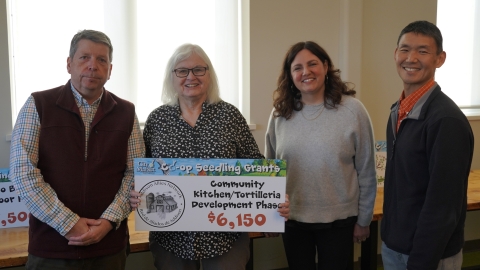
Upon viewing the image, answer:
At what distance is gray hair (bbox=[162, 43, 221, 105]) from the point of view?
1890 millimetres

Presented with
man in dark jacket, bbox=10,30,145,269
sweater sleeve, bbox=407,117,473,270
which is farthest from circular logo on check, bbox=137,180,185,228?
sweater sleeve, bbox=407,117,473,270

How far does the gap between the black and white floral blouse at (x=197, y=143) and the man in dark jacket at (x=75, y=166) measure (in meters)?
0.18

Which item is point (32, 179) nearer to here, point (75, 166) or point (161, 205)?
point (75, 166)

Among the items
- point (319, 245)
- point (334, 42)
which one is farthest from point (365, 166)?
point (334, 42)

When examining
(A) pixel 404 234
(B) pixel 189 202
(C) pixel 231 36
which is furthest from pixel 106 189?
(C) pixel 231 36

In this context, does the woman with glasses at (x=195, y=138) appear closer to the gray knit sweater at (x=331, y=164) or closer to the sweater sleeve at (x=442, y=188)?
the gray knit sweater at (x=331, y=164)

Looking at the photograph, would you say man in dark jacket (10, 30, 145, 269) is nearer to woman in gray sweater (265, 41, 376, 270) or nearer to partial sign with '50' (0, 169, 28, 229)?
partial sign with '50' (0, 169, 28, 229)

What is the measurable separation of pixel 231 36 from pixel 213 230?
6.05ft

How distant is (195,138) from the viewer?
184cm

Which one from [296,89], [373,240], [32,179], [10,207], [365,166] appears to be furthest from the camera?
[373,240]

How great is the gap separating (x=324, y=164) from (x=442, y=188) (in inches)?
22.3

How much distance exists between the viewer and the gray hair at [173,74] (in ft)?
6.20

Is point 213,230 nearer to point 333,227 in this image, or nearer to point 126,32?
point 333,227

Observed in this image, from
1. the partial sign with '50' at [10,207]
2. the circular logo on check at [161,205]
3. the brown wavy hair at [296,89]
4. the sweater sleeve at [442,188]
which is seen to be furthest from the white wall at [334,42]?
the sweater sleeve at [442,188]
